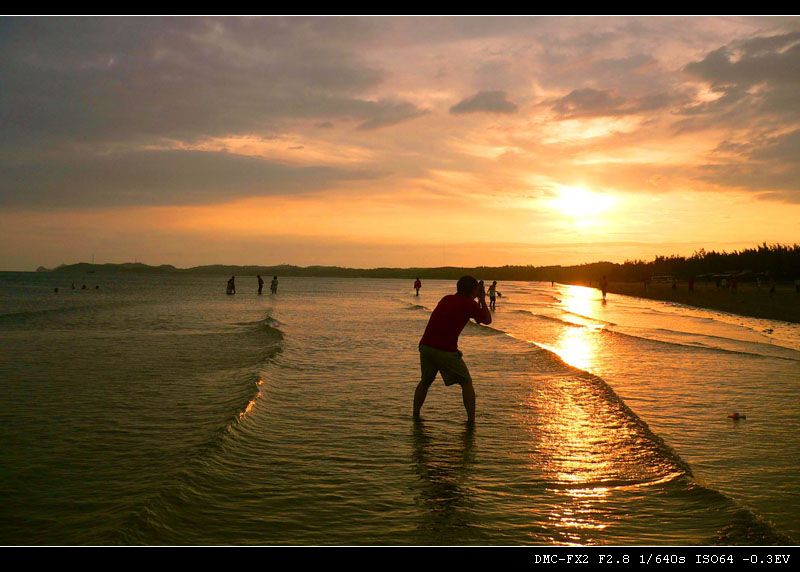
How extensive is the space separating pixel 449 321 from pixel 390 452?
201 cm

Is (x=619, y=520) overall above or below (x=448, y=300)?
below

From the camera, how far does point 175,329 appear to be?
27109 mm

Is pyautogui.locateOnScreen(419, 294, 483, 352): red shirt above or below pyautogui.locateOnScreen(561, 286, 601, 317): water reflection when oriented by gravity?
above

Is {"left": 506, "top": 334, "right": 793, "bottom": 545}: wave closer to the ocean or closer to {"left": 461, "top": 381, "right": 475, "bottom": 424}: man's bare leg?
the ocean

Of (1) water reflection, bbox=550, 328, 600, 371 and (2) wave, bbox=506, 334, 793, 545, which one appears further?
(1) water reflection, bbox=550, 328, 600, 371

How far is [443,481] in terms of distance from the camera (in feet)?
22.3

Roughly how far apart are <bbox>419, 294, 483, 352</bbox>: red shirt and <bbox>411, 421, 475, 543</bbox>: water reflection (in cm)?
128

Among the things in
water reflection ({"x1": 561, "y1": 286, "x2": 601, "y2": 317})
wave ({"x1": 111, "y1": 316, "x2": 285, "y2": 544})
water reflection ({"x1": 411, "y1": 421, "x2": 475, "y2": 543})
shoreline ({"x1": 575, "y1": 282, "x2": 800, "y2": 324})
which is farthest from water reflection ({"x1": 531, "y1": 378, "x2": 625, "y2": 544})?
water reflection ({"x1": 561, "y1": 286, "x2": 601, "y2": 317})

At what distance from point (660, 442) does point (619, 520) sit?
122 inches

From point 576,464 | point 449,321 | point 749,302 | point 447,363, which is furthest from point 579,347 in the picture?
point 749,302

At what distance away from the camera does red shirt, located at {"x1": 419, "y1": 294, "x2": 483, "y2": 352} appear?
28.8ft

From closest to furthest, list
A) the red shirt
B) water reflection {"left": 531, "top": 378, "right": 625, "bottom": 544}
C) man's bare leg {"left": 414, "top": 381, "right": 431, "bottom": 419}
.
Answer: water reflection {"left": 531, "top": 378, "right": 625, "bottom": 544} → the red shirt → man's bare leg {"left": 414, "top": 381, "right": 431, "bottom": 419}
